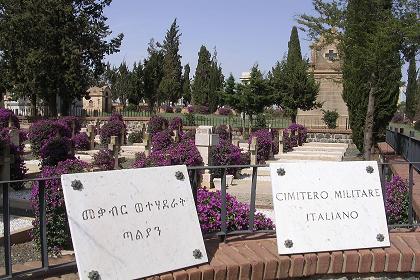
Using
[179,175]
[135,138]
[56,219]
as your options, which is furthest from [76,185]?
[135,138]

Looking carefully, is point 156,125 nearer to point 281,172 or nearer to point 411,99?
point 281,172

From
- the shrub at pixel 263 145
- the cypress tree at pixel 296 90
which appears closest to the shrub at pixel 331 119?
the cypress tree at pixel 296 90

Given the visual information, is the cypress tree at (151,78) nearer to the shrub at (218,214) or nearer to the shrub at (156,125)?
the shrub at (156,125)

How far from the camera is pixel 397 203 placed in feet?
21.3

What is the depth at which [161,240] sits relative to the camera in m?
3.01

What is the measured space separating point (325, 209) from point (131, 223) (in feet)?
4.27

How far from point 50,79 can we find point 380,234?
36606 millimetres

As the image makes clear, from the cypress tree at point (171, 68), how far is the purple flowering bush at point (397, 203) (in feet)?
164

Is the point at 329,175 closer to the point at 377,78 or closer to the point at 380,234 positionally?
the point at 380,234

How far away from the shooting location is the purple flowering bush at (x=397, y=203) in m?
6.30

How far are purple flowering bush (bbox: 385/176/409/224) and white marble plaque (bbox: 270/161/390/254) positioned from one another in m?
2.84

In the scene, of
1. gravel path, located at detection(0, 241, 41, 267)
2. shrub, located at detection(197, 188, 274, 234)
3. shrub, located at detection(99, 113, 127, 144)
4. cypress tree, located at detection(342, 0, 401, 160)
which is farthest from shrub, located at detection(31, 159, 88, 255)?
shrub, located at detection(99, 113, 127, 144)

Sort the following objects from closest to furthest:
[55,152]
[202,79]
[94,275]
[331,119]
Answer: [94,275]
[55,152]
[331,119]
[202,79]

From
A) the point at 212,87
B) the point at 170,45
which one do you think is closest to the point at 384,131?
the point at 212,87
